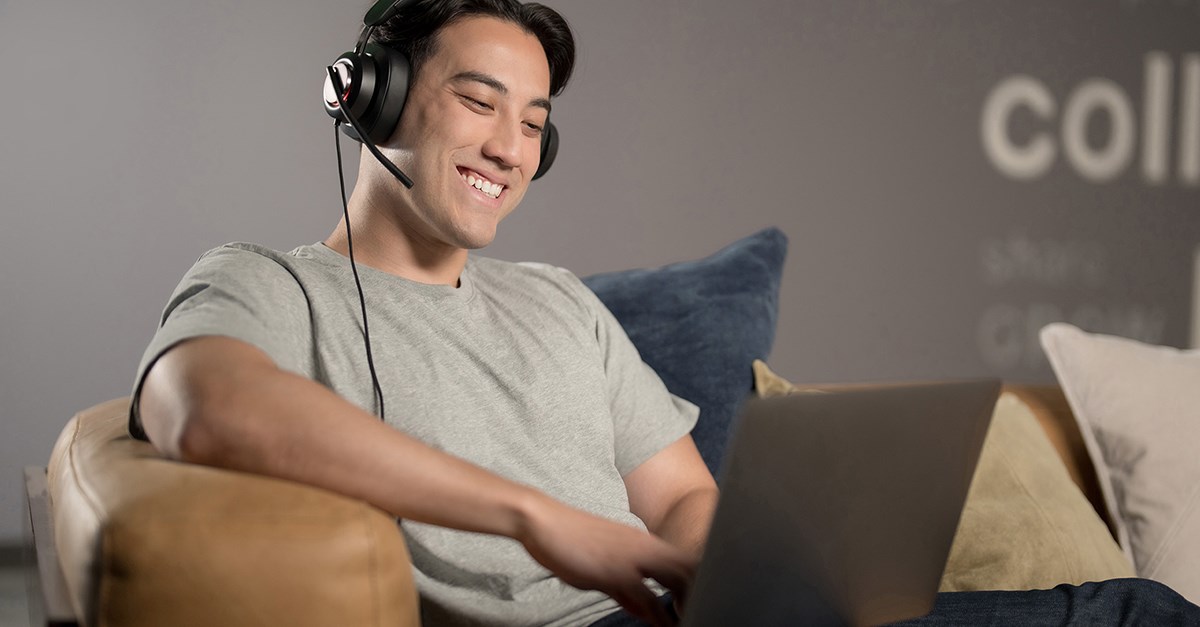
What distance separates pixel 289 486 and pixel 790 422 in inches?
13.2

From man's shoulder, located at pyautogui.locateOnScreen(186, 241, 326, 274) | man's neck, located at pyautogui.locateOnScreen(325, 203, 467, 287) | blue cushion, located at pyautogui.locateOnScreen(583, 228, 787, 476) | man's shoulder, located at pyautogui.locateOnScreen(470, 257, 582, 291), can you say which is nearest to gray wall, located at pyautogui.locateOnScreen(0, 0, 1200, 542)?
blue cushion, located at pyautogui.locateOnScreen(583, 228, 787, 476)

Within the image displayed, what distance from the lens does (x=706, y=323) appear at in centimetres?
153

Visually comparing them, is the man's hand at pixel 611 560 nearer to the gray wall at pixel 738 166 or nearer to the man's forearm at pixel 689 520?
the man's forearm at pixel 689 520

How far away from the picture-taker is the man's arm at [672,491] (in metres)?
1.21

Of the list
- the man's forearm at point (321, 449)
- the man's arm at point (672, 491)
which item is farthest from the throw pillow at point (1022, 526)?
the man's forearm at point (321, 449)

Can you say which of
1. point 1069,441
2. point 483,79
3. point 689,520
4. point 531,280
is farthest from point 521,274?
point 1069,441

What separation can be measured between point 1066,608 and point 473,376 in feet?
2.13

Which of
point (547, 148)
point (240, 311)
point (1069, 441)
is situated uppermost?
point (547, 148)

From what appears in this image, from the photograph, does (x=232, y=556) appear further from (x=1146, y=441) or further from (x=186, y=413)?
(x=1146, y=441)

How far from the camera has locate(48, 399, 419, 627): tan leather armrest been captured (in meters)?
0.64

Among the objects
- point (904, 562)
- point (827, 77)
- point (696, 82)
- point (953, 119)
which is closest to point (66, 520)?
point (904, 562)

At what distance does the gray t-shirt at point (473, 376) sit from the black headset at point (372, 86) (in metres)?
0.15

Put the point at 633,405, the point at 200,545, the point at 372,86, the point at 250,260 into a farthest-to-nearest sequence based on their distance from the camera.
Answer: the point at 633,405, the point at 372,86, the point at 250,260, the point at 200,545

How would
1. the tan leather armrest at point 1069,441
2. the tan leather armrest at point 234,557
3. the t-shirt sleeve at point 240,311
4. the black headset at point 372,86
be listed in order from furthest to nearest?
the tan leather armrest at point 1069,441 → the black headset at point 372,86 → the t-shirt sleeve at point 240,311 → the tan leather armrest at point 234,557
